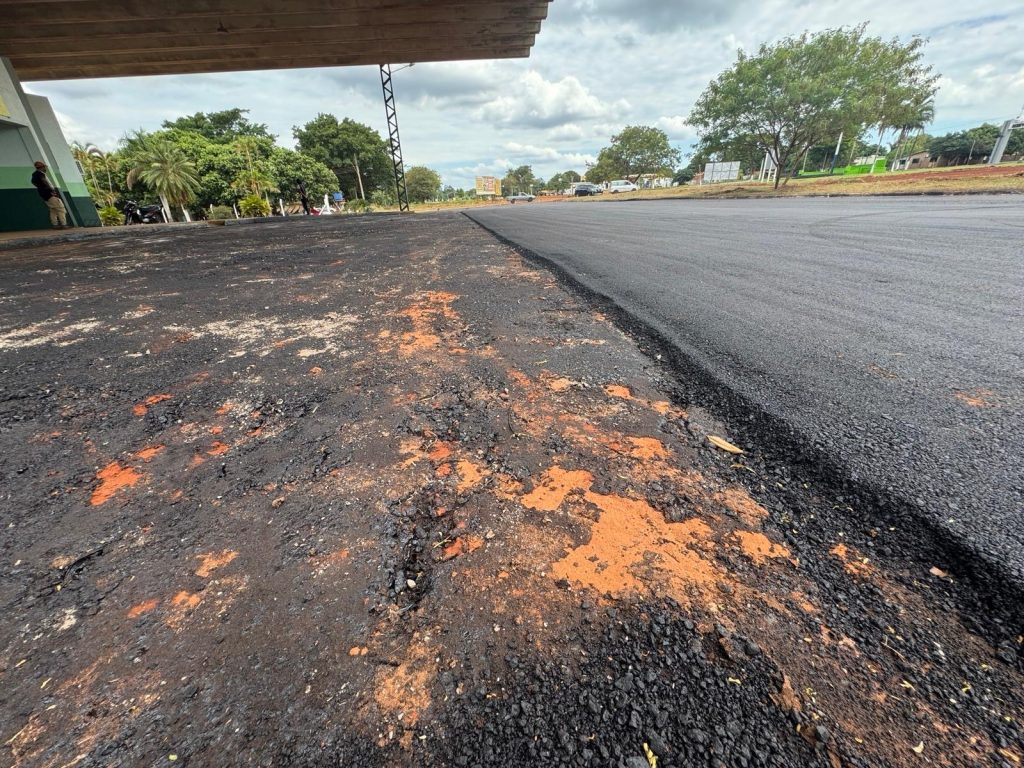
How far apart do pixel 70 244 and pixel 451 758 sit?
48.4ft

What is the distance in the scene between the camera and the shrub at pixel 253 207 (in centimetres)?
2586

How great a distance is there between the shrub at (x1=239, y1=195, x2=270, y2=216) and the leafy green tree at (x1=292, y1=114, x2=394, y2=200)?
1823 centimetres

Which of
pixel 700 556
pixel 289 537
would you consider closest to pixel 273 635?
pixel 289 537

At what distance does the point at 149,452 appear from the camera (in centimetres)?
185

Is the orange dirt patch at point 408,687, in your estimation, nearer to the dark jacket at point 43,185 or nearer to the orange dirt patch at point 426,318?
the orange dirt patch at point 426,318

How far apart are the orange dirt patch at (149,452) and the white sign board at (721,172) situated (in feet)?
200

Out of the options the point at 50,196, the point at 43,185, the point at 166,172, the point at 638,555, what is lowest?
the point at 638,555

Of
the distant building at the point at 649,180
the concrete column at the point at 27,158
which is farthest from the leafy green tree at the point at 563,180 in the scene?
the concrete column at the point at 27,158

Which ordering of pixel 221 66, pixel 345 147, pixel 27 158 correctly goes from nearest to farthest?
pixel 27 158, pixel 221 66, pixel 345 147

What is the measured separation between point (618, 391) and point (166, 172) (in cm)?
3384

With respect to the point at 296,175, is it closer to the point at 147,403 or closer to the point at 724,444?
the point at 147,403

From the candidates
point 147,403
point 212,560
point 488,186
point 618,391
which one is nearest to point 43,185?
point 147,403

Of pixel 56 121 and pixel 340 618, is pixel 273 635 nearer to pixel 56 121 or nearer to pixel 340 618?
pixel 340 618

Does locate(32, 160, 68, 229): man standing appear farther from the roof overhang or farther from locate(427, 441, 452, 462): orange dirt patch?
→ locate(427, 441, 452, 462): orange dirt patch
